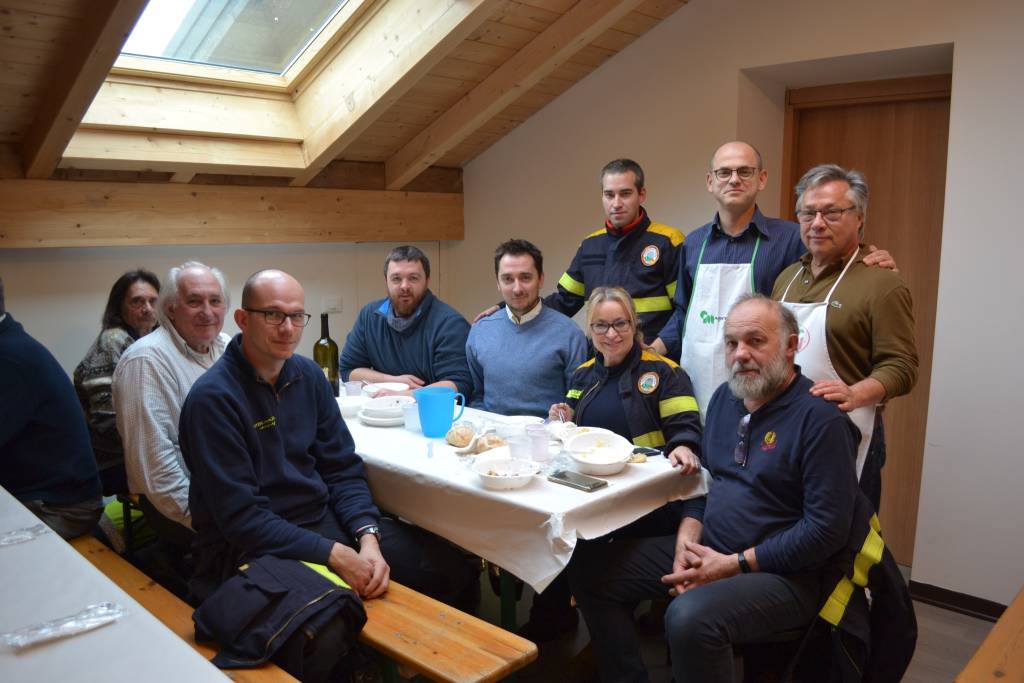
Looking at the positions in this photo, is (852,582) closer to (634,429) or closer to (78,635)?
(634,429)

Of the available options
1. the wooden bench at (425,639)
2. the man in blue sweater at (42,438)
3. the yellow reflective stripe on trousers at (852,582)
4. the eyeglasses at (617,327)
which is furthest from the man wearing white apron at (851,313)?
the man in blue sweater at (42,438)

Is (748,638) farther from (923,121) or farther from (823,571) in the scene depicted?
(923,121)

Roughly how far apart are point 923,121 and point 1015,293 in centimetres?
109

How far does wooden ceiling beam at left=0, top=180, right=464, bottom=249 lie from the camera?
341 cm

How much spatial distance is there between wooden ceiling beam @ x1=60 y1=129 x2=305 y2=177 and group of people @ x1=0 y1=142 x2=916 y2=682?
1181 millimetres

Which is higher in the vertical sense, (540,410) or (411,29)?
(411,29)

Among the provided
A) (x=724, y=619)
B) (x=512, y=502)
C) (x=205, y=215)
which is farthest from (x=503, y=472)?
(x=205, y=215)

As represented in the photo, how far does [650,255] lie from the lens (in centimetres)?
311

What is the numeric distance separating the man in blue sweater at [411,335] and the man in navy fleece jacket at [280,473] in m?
1.03

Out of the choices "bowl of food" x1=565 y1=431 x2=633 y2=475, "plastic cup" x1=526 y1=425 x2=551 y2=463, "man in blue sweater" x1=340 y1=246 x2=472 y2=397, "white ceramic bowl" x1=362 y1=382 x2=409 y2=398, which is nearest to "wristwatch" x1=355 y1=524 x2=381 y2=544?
"plastic cup" x1=526 y1=425 x2=551 y2=463

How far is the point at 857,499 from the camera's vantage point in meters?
1.98

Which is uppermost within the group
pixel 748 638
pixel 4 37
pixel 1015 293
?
pixel 4 37

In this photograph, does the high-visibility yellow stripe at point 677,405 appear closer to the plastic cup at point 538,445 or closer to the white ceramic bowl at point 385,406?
the plastic cup at point 538,445

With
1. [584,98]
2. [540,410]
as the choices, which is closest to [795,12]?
[584,98]
